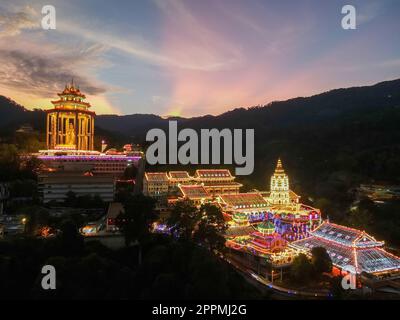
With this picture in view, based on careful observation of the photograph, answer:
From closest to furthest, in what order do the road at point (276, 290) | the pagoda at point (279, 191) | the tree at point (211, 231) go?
1. the road at point (276, 290)
2. the tree at point (211, 231)
3. the pagoda at point (279, 191)

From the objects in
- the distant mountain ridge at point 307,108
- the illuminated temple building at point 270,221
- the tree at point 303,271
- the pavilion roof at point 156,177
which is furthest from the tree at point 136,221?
the distant mountain ridge at point 307,108

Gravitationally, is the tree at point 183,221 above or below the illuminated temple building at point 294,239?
above

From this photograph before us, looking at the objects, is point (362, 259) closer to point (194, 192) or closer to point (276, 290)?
point (276, 290)

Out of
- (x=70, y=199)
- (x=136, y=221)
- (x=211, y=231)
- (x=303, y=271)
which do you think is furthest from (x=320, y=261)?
(x=70, y=199)

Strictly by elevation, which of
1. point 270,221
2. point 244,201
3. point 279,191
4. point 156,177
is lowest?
point 270,221

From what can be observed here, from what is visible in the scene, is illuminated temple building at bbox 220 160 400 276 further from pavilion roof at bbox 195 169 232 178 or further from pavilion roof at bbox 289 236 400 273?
pavilion roof at bbox 195 169 232 178

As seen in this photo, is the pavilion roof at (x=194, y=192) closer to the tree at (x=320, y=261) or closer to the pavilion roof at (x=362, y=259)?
the pavilion roof at (x=362, y=259)

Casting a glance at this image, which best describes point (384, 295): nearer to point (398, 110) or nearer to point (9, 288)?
point (9, 288)
